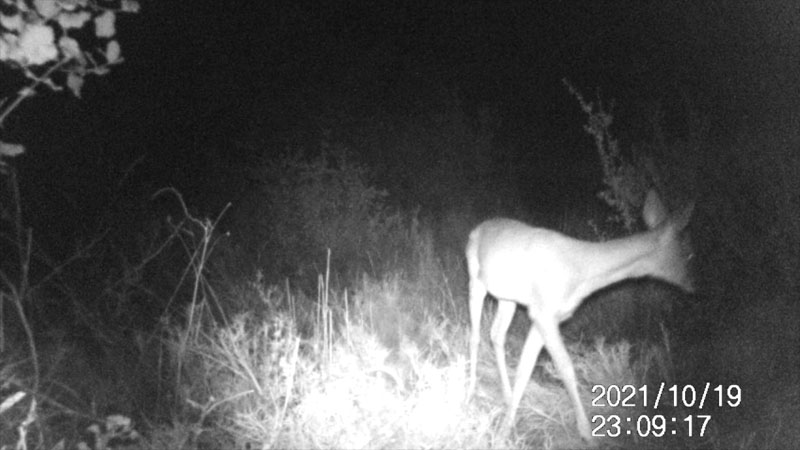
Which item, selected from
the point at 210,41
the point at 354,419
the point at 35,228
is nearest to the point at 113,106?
the point at 210,41

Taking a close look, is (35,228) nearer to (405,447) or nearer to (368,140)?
(368,140)

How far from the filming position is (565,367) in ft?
21.4

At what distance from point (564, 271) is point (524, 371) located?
2.47 ft

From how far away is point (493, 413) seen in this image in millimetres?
6211

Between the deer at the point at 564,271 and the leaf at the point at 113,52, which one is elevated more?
the leaf at the point at 113,52

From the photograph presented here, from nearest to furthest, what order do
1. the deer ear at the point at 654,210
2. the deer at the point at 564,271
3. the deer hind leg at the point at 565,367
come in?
the deer hind leg at the point at 565,367 < the deer at the point at 564,271 < the deer ear at the point at 654,210

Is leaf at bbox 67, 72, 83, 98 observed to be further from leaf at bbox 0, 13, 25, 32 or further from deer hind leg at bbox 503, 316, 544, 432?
deer hind leg at bbox 503, 316, 544, 432

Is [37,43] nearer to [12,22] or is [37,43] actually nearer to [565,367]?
[12,22]

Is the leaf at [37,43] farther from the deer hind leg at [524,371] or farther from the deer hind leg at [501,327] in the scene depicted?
the deer hind leg at [501,327]

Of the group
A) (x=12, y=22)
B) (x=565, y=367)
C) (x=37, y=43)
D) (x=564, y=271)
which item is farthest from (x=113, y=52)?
(x=565, y=367)

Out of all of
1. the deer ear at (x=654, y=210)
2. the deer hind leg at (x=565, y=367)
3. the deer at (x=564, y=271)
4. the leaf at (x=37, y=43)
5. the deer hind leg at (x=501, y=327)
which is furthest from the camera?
the deer hind leg at (x=501, y=327)

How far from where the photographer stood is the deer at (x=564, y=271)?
6680 mm

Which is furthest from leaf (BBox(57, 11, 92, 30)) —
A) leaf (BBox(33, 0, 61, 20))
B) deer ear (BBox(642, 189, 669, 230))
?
deer ear (BBox(642, 189, 669, 230))

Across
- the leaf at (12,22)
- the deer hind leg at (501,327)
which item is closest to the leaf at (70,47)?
the leaf at (12,22)
